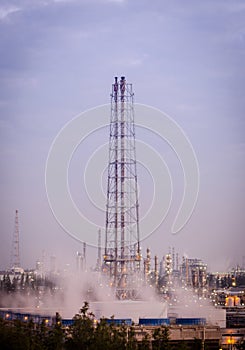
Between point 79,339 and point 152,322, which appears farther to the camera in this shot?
point 152,322

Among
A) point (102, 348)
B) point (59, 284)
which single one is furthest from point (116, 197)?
point (59, 284)

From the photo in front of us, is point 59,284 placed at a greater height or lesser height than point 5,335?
greater

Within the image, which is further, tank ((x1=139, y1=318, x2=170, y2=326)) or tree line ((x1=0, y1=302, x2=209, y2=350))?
tank ((x1=139, y1=318, x2=170, y2=326))

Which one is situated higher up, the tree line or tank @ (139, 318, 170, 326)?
tank @ (139, 318, 170, 326)

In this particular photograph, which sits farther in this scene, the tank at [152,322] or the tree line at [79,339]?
the tank at [152,322]

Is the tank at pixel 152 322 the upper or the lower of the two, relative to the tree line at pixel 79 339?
upper

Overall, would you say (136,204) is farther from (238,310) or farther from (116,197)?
(238,310)

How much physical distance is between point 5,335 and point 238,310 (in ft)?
101

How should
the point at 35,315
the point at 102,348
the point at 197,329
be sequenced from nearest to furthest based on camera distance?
1. the point at 102,348
2. the point at 197,329
3. the point at 35,315

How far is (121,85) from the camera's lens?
39.8m

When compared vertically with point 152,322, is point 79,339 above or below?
below

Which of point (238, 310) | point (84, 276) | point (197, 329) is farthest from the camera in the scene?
point (84, 276)

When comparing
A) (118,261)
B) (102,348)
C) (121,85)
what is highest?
(121,85)

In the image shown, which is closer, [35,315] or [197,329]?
[197,329]
